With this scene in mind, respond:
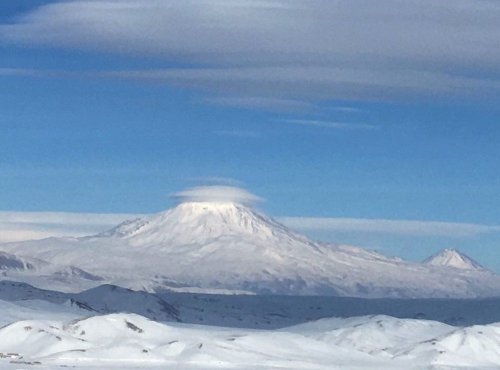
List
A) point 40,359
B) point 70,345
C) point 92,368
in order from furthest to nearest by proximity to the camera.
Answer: point 70,345
point 40,359
point 92,368

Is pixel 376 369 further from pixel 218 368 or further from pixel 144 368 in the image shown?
pixel 144 368

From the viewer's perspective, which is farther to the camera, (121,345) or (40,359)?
(121,345)

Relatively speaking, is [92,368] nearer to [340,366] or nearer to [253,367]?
[253,367]

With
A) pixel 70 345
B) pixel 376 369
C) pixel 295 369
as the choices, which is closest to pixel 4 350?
pixel 70 345

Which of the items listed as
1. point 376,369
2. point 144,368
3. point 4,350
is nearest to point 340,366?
point 376,369

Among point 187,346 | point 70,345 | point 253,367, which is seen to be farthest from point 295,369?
point 70,345

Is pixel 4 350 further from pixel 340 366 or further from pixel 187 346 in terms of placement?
pixel 340 366

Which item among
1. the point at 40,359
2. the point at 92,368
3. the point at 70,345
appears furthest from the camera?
the point at 70,345

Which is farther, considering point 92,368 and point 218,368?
point 218,368
